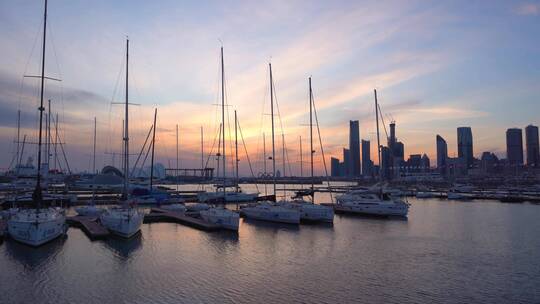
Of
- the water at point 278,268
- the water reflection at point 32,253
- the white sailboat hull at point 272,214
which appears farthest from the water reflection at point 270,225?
the water reflection at point 32,253

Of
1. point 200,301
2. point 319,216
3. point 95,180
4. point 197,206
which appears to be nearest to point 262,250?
point 200,301

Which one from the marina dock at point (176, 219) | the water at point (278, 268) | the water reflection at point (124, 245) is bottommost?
the water at point (278, 268)

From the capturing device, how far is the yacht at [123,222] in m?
31.3

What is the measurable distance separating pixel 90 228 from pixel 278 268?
19.5m

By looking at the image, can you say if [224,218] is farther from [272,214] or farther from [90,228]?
[90,228]

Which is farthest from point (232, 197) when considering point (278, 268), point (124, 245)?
point (278, 268)

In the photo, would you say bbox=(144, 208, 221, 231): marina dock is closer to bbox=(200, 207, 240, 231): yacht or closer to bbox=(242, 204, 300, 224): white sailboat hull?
bbox=(200, 207, 240, 231): yacht

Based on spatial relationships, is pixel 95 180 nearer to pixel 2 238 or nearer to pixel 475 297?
pixel 2 238

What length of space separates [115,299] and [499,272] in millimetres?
20064

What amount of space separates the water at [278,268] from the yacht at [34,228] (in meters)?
0.77

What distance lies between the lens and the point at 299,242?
31438 mm

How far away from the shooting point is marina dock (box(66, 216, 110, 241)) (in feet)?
102

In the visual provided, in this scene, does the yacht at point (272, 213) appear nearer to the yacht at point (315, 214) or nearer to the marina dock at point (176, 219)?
the yacht at point (315, 214)

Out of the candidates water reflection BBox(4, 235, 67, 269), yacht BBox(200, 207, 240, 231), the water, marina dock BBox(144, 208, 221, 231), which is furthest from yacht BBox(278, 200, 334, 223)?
water reflection BBox(4, 235, 67, 269)
